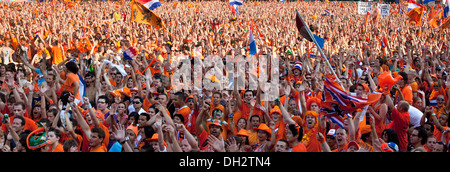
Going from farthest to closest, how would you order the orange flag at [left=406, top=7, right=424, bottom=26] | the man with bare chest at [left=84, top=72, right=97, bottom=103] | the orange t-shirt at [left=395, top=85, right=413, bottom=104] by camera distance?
the orange flag at [left=406, top=7, right=424, bottom=26]
the man with bare chest at [left=84, top=72, right=97, bottom=103]
the orange t-shirt at [left=395, top=85, right=413, bottom=104]

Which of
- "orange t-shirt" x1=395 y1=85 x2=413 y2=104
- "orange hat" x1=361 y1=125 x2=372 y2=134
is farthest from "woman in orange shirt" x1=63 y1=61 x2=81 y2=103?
"orange t-shirt" x1=395 y1=85 x2=413 y2=104

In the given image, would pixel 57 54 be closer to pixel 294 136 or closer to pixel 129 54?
pixel 129 54

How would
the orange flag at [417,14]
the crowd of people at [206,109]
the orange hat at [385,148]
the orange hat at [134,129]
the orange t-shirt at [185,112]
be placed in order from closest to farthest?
the orange hat at [385,148] → the crowd of people at [206,109] → the orange hat at [134,129] → the orange t-shirt at [185,112] → the orange flag at [417,14]

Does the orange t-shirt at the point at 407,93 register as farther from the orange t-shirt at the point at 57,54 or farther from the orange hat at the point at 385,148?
the orange t-shirt at the point at 57,54

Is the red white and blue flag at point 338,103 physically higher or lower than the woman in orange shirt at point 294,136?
higher

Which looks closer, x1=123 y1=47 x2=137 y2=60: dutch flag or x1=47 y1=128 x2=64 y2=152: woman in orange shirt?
x1=47 y1=128 x2=64 y2=152: woman in orange shirt

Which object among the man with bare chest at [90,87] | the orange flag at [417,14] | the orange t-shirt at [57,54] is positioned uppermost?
the orange flag at [417,14]

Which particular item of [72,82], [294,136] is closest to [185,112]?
[294,136]

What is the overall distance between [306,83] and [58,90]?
3561 mm

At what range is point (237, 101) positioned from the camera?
658 centimetres

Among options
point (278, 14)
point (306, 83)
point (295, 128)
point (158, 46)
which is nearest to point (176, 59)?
point (158, 46)

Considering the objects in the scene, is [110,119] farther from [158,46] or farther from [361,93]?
[158,46]

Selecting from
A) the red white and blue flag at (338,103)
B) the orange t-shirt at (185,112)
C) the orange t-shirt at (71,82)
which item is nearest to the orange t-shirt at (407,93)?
the red white and blue flag at (338,103)

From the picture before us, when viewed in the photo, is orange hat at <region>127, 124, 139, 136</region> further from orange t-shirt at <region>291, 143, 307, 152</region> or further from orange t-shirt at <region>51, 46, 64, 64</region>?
orange t-shirt at <region>51, 46, 64, 64</region>
